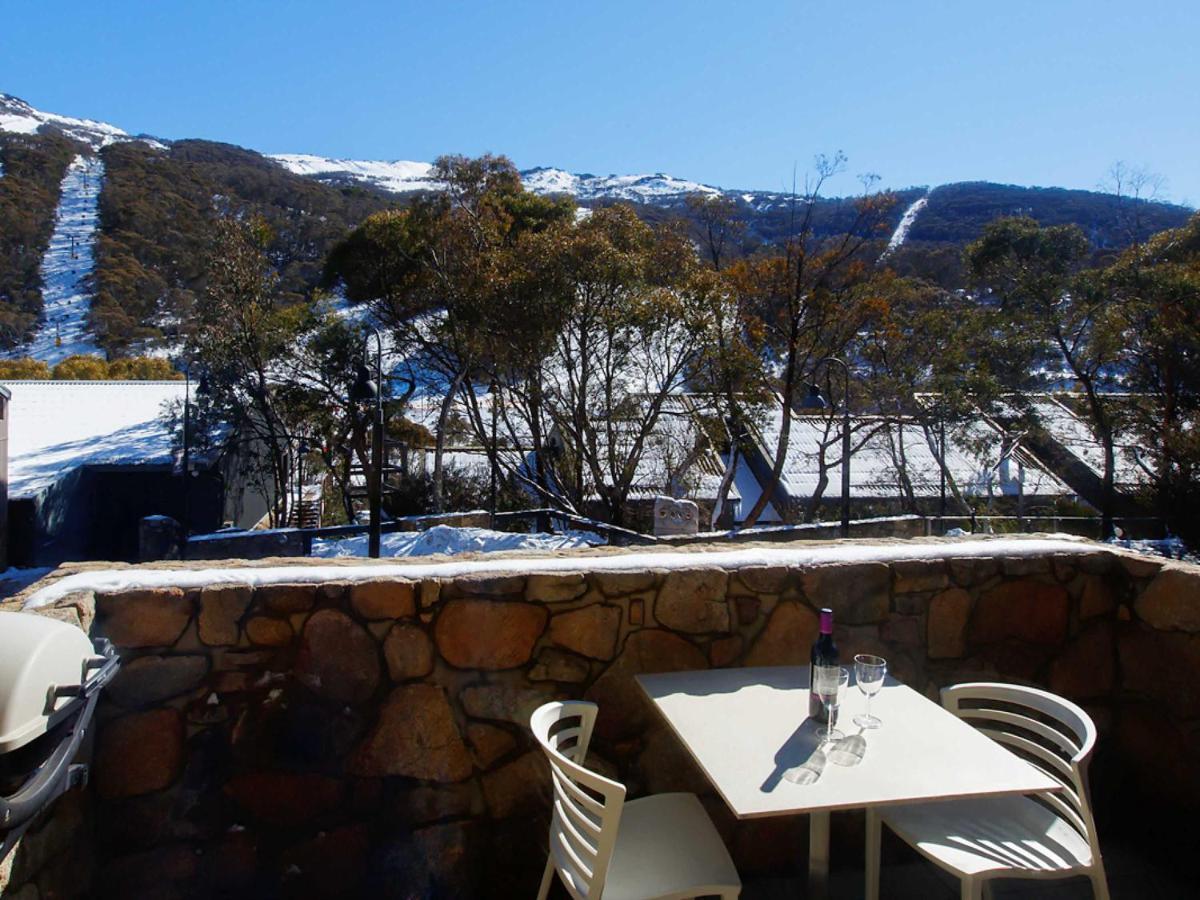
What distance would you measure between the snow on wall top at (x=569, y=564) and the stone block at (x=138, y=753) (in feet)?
1.02

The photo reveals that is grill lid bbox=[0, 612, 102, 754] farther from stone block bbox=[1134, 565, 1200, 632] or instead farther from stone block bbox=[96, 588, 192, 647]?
stone block bbox=[1134, 565, 1200, 632]

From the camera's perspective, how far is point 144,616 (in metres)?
1.91

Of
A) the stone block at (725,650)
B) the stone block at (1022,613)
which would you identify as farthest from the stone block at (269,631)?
the stone block at (1022,613)

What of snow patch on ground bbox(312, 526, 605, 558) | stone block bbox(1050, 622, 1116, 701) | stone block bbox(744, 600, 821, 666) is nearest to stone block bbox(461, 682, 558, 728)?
stone block bbox(744, 600, 821, 666)

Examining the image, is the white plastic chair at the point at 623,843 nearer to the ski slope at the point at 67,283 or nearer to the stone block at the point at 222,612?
the stone block at the point at 222,612

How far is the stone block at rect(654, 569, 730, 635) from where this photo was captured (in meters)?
2.22

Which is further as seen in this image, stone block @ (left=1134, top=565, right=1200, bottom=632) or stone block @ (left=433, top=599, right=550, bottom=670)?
stone block @ (left=1134, top=565, right=1200, bottom=632)

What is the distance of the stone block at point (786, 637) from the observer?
89.7 inches

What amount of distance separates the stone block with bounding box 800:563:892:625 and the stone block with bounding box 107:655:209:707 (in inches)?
61.7

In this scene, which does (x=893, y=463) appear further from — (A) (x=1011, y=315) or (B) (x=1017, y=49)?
(B) (x=1017, y=49)

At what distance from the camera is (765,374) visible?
10.9 meters

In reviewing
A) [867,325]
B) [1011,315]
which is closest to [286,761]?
[867,325]

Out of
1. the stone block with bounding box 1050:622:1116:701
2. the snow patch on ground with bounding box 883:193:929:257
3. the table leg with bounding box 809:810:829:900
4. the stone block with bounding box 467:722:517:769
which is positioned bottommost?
the table leg with bounding box 809:810:829:900

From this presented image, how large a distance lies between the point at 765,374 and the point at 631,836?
31.3ft
